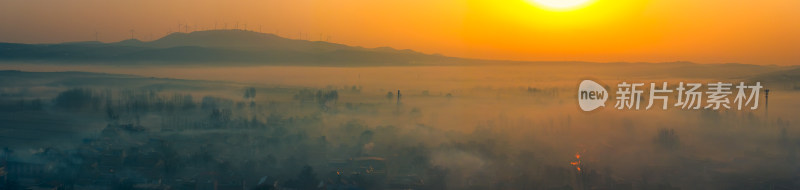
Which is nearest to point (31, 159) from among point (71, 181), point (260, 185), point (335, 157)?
point (71, 181)

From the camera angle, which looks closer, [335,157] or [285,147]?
[335,157]

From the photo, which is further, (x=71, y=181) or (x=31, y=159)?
(x=31, y=159)

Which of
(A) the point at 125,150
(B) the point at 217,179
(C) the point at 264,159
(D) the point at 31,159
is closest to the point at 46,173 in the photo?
(D) the point at 31,159

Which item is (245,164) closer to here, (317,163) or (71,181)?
(317,163)

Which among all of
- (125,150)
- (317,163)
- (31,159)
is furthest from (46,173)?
(317,163)

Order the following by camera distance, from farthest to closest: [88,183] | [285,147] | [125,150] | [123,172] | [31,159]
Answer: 1. [285,147]
2. [125,150]
3. [31,159]
4. [123,172]
5. [88,183]

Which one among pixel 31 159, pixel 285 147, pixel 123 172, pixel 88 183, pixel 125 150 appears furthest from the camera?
pixel 285 147

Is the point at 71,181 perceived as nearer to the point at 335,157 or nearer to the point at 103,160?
the point at 103,160

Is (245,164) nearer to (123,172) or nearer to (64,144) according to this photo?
(123,172)
